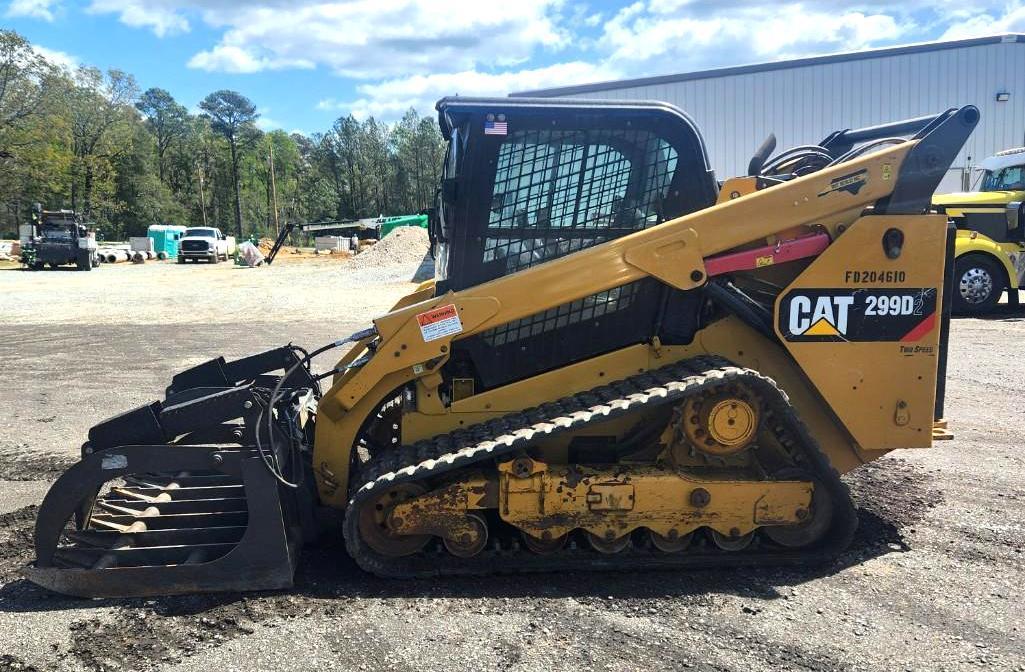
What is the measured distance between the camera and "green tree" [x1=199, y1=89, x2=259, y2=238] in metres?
75.1

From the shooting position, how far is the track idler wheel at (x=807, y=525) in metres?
3.97

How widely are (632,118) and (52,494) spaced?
3490 millimetres

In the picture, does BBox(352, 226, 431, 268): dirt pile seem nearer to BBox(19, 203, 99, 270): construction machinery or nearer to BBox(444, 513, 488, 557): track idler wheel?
BBox(19, 203, 99, 270): construction machinery

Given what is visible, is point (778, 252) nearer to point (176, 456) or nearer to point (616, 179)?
point (616, 179)

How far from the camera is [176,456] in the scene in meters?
3.79

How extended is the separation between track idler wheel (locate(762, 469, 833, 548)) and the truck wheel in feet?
38.1

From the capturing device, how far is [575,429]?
3.79 meters

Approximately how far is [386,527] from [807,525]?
86.7 inches

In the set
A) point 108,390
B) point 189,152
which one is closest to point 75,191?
point 189,152

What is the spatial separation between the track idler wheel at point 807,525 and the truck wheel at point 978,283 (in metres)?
11.6

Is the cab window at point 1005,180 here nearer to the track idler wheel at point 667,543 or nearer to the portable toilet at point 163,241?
the track idler wheel at point 667,543

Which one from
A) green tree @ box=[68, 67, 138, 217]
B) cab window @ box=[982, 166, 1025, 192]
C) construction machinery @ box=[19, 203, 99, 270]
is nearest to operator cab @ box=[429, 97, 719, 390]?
cab window @ box=[982, 166, 1025, 192]

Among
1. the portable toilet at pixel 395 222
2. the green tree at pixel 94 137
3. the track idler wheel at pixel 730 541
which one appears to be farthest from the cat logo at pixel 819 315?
the green tree at pixel 94 137

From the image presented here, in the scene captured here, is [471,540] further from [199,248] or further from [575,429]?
[199,248]
